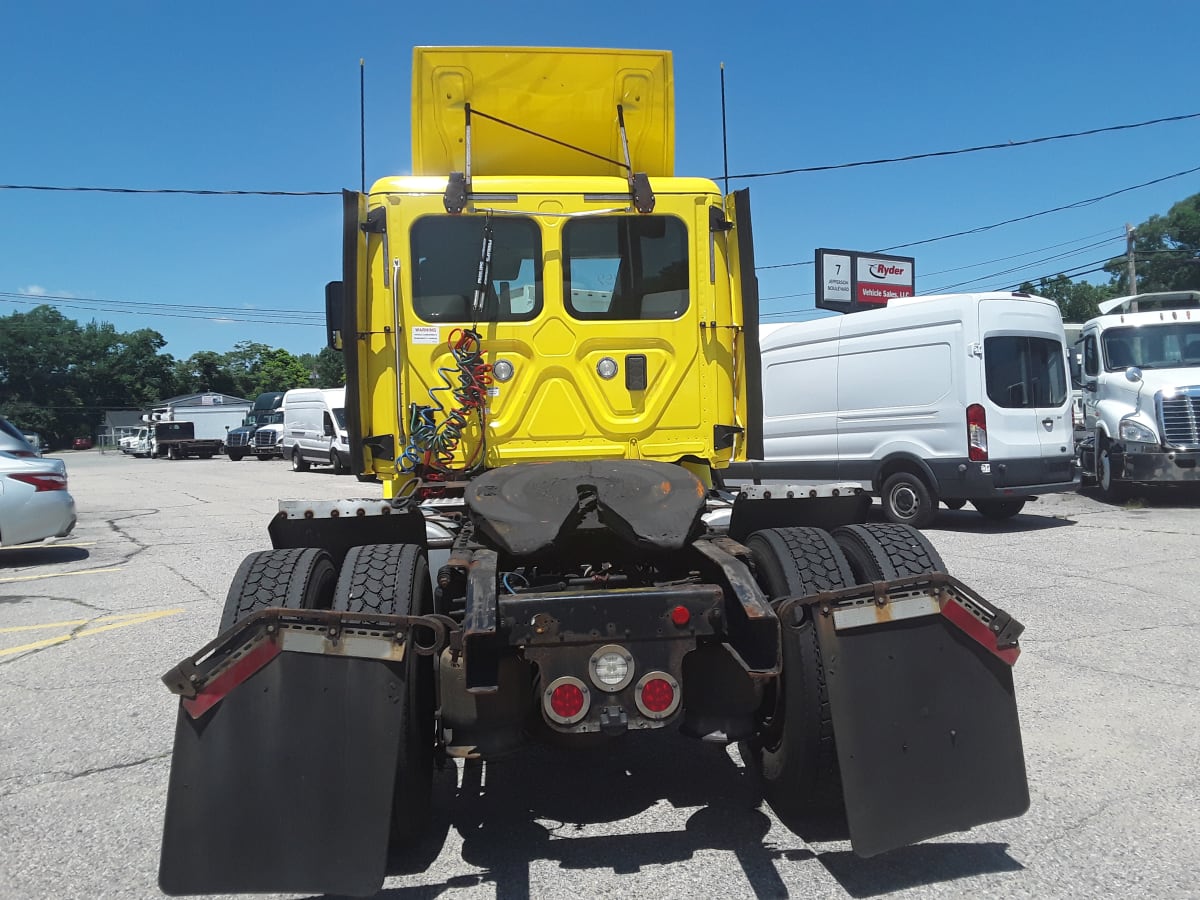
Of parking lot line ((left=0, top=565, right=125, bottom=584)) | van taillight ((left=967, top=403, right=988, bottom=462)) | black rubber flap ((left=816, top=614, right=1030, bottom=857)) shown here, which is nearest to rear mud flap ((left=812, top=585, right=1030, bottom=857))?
black rubber flap ((left=816, top=614, right=1030, bottom=857))

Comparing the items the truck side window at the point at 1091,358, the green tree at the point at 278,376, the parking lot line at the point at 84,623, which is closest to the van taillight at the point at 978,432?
the truck side window at the point at 1091,358

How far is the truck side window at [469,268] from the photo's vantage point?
15.1 feet

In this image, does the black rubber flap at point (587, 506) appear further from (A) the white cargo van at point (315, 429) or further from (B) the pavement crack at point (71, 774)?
(A) the white cargo van at point (315, 429)

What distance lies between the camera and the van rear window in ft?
37.1

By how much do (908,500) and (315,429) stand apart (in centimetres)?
2048

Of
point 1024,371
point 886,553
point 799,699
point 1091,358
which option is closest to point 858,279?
point 1091,358

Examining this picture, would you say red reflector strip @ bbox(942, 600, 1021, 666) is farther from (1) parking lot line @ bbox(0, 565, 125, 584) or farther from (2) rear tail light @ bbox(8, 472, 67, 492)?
(2) rear tail light @ bbox(8, 472, 67, 492)

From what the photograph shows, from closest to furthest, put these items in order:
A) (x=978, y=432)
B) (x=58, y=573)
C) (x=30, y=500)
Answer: (x=58, y=573) < (x=30, y=500) < (x=978, y=432)

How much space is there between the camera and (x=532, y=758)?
4.29 meters

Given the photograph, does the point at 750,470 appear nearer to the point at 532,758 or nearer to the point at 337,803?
the point at 532,758

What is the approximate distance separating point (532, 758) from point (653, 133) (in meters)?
3.50

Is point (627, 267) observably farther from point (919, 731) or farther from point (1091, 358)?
point (1091, 358)

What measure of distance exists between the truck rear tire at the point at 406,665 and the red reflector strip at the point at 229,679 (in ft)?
1.28

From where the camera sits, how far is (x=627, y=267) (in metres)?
4.76
